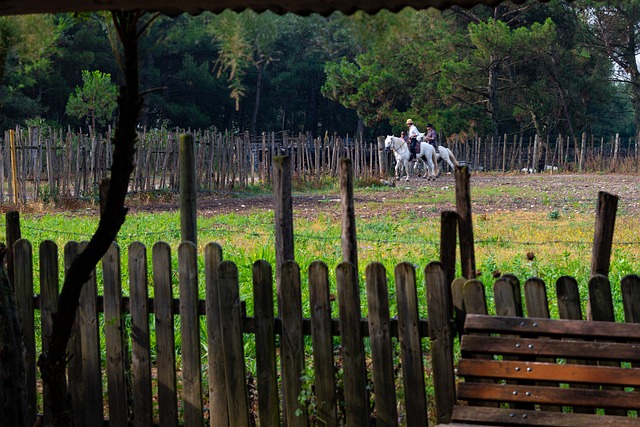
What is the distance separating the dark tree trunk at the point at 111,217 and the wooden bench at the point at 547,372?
4.61ft

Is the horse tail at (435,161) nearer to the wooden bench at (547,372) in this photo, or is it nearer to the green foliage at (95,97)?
the green foliage at (95,97)

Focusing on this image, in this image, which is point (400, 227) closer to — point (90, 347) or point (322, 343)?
point (90, 347)

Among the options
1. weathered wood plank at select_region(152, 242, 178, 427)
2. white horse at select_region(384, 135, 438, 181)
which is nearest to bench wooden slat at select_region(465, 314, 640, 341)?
weathered wood plank at select_region(152, 242, 178, 427)

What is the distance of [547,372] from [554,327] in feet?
0.54

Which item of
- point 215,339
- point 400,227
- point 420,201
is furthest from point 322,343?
point 420,201

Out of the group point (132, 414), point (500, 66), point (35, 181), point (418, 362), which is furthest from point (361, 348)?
point (500, 66)

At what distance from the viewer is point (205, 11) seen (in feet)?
8.41

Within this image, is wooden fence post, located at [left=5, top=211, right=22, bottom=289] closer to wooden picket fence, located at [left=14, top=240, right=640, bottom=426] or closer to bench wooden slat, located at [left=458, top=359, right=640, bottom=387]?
wooden picket fence, located at [left=14, top=240, right=640, bottom=426]

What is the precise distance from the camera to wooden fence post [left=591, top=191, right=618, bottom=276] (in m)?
3.78

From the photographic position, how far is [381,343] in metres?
3.88

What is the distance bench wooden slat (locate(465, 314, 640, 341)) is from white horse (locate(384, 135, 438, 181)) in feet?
78.6

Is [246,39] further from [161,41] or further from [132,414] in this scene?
[132,414]

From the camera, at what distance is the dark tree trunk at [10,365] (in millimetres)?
3232

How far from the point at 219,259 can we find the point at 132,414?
1.01 m
